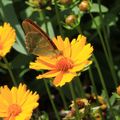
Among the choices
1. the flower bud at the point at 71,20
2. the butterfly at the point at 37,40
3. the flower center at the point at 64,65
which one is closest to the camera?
the butterfly at the point at 37,40

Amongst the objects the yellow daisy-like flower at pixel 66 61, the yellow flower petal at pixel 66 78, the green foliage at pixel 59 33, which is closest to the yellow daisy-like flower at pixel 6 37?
the yellow daisy-like flower at pixel 66 61

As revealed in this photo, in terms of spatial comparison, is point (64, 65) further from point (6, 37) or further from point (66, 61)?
point (6, 37)

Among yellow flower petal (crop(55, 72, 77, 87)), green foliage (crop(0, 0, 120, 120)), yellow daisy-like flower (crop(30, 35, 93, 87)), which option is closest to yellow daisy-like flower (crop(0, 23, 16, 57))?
yellow daisy-like flower (crop(30, 35, 93, 87))

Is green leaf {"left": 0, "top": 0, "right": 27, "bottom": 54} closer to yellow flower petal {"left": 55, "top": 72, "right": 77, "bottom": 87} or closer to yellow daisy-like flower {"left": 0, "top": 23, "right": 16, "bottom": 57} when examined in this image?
yellow daisy-like flower {"left": 0, "top": 23, "right": 16, "bottom": 57}

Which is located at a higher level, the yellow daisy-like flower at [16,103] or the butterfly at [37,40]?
the butterfly at [37,40]

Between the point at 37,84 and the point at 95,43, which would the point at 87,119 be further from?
the point at 95,43

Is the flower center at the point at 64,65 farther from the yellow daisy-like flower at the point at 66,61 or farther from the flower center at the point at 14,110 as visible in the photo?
the flower center at the point at 14,110
